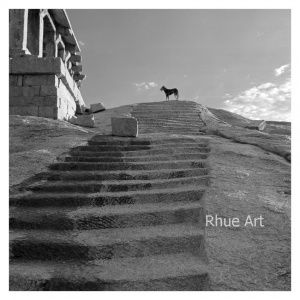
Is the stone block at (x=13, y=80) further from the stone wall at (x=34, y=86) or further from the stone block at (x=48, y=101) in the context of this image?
the stone block at (x=48, y=101)

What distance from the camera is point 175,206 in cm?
404

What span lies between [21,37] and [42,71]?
7.54ft

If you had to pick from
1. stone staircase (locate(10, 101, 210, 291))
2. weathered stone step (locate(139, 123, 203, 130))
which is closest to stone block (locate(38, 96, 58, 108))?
weathered stone step (locate(139, 123, 203, 130))

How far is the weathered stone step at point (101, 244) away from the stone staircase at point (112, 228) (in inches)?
0.4

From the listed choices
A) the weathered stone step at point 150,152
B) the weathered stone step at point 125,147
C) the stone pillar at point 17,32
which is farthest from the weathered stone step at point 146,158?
the stone pillar at point 17,32

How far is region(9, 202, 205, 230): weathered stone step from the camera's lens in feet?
12.2

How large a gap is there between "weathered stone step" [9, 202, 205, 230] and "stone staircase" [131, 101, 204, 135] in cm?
651

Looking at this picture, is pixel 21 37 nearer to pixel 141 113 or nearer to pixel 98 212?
pixel 141 113

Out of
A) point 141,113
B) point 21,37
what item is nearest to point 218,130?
point 141,113

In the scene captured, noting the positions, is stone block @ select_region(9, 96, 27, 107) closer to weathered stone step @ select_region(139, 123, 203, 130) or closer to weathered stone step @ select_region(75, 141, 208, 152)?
weathered stone step @ select_region(139, 123, 203, 130)

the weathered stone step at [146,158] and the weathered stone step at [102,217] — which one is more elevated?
the weathered stone step at [146,158]

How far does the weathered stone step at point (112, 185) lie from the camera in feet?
14.9

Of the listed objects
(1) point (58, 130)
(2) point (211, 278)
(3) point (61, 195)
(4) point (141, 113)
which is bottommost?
(2) point (211, 278)

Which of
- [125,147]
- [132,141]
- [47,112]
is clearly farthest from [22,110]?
[125,147]
